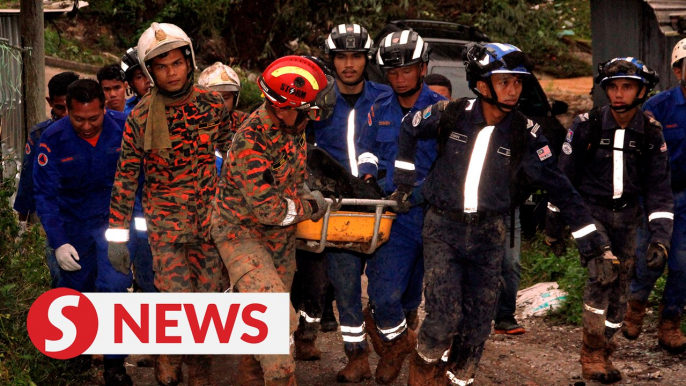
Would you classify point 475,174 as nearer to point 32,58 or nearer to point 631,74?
point 631,74

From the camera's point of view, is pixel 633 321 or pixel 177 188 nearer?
pixel 177 188

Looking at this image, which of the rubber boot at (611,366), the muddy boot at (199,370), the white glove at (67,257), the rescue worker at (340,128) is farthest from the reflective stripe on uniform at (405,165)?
the white glove at (67,257)

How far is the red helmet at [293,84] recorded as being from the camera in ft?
18.5

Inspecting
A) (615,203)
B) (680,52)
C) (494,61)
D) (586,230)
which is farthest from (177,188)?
(680,52)

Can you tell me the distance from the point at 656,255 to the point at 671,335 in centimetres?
105

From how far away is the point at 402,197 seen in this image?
Result: 20.3 ft

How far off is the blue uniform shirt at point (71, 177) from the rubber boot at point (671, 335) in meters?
4.60

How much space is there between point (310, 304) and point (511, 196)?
2026 mm

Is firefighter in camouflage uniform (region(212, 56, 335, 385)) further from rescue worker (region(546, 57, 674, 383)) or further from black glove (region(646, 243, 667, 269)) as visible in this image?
black glove (region(646, 243, 667, 269))

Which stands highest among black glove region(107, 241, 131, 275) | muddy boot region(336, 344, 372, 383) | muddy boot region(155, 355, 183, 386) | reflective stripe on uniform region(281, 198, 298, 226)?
reflective stripe on uniform region(281, 198, 298, 226)

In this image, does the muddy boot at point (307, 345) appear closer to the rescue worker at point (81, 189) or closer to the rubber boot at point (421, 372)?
the rubber boot at point (421, 372)

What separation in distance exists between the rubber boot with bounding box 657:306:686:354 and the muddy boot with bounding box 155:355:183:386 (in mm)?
3960

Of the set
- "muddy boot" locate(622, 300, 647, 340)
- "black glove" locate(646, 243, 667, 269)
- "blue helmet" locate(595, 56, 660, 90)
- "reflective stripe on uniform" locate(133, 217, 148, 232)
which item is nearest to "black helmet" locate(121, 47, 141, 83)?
"reflective stripe on uniform" locate(133, 217, 148, 232)

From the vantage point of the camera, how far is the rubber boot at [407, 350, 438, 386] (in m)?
6.15
